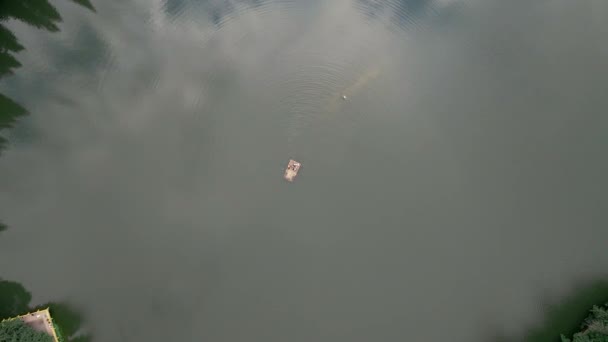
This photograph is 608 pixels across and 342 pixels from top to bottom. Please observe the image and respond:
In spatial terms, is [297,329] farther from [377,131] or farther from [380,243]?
[377,131]

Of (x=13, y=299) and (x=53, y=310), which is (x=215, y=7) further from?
(x=13, y=299)

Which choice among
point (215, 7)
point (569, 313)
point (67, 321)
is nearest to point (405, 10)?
point (215, 7)

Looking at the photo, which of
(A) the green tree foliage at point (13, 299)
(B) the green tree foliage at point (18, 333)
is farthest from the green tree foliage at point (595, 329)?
(A) the green tree foliage at point (13, 299)

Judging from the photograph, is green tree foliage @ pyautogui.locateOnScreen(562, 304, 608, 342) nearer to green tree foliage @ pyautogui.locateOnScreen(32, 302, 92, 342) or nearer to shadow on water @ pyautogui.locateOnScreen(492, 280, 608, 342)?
shadow on water @ pyautogui.locateOnScreen(492, 280, 608, 342)

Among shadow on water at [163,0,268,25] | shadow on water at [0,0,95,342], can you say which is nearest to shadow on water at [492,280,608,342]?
shadow on water at [163,0,268,25]

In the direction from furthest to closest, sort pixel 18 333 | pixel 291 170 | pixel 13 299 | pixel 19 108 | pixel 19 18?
pixel 19 18 < pixel 19 108 < pixel 291 170 < pixel 13 299 < pixel 18 333

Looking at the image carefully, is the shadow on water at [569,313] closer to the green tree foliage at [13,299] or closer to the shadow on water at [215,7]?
the shadow on water at [215,7]

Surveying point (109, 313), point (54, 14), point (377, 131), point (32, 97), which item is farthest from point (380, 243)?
point (54, 14)
